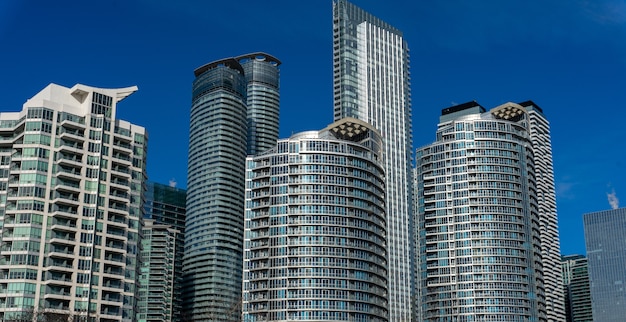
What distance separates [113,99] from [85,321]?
48.7 metres

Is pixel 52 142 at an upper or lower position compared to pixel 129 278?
upper

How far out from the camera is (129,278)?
17650 centimetres

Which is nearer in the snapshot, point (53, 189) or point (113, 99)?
point (53, 189)

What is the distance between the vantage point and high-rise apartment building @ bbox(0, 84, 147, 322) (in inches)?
6476

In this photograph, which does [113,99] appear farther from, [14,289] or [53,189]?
[14,289]

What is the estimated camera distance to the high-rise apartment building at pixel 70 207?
540 ft

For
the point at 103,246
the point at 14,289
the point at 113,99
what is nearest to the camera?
the point at 14,289

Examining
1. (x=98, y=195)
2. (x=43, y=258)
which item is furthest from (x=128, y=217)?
(x=43, y=258)

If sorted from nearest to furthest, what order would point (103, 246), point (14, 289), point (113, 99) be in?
1. point (14, 289)
2. point (103, 246)
3. point (113, 99)

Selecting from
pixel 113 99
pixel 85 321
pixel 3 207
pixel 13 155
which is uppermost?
pixel 113 99

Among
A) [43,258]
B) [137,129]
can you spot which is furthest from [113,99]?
[43,258]

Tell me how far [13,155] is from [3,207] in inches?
→ 418

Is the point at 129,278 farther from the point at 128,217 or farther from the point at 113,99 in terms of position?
the point at 113,99

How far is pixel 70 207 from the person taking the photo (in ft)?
566
